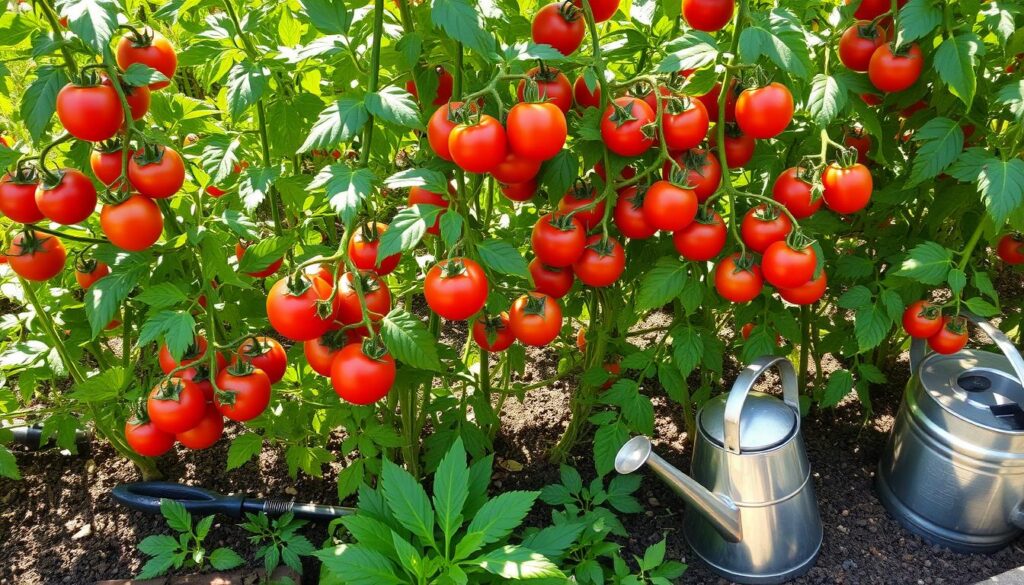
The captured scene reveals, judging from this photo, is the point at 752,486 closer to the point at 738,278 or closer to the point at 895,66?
the point at 738,278

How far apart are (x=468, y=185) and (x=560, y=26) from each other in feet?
1.06

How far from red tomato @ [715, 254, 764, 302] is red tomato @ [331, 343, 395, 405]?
2.03 feet

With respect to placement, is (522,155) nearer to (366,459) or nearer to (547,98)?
(547,98)

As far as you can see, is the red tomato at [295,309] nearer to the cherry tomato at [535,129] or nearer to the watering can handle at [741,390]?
the cherry tomato at [535,129]

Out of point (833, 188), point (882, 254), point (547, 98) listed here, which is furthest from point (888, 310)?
point (547, 98)

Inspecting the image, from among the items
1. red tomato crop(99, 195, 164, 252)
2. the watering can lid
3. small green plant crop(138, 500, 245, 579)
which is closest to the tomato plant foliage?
red tomato crop(99, 195, 164, 252)

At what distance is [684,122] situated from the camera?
1090 millimetres

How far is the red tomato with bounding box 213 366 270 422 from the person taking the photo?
1102 millimetres

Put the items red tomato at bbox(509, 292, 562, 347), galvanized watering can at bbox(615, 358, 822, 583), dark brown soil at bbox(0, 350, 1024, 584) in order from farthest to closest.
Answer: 1. dark brown soil at bbox(0, 350, 1024, 584)
2. galvanized watering can at bbox(615, 358, 822, 583)
3. red tomato at bbox(509, 292, 562, 347)

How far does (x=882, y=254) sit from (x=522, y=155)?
1.05 meters

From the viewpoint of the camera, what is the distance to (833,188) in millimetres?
1213

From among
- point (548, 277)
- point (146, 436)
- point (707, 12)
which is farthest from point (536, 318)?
point (146, 436)

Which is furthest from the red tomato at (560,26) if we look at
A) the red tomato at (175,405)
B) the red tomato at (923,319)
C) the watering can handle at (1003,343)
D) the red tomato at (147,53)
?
the watering can handle at (1003,343)

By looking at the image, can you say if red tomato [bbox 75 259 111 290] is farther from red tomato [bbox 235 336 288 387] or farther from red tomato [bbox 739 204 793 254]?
red tomato [bbox 739 204 793 254]
